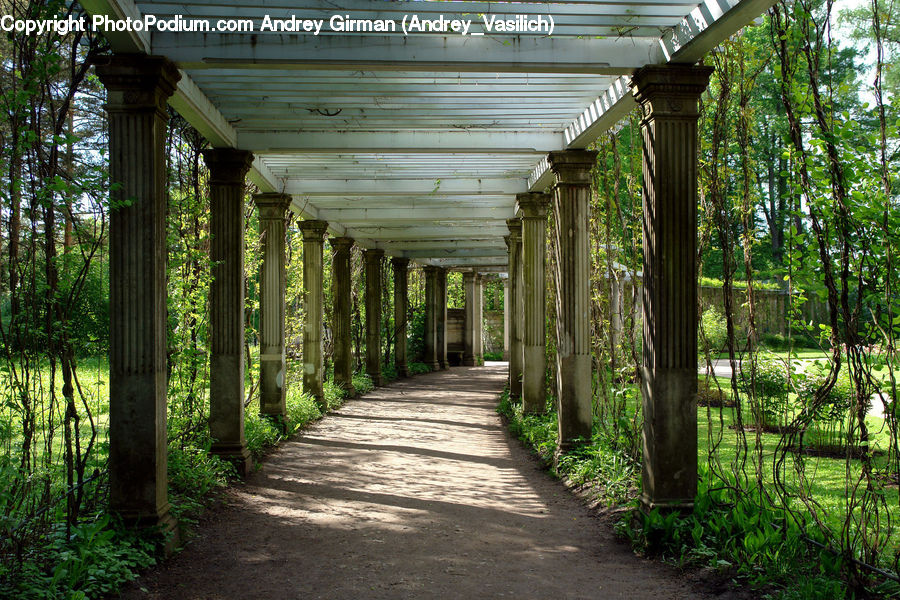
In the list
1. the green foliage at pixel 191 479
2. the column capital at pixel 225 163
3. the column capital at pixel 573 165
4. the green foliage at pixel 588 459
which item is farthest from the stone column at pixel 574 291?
the green foliage at pixel 191 479

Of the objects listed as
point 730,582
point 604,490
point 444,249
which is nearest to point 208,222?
point 604,490

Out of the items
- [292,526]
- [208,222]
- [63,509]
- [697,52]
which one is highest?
[697,52]

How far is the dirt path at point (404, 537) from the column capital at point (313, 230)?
15.4 ft

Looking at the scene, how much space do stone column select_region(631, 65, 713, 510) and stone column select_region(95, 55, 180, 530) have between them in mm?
3668

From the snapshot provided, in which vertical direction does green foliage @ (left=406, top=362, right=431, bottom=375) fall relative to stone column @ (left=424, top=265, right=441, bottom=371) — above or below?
below

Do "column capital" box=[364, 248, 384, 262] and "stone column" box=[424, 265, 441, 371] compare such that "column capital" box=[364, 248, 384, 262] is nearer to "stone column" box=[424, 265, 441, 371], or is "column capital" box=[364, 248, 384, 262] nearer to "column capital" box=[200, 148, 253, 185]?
"stone column" box=[424, 265, 441, 371]

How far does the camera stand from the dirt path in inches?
178

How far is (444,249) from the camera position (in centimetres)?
2105

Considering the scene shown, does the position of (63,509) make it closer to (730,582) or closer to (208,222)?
(208,222)

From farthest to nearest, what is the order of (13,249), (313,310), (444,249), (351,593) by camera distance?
1. (444,249)
2. (313,310)
3. (13,249)
4. (351,593)

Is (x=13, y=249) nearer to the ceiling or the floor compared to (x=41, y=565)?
nearer to the ceiling

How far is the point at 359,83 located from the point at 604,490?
4.45 metres

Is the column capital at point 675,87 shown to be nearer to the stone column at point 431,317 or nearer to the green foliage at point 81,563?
the green foliage at point 81,563

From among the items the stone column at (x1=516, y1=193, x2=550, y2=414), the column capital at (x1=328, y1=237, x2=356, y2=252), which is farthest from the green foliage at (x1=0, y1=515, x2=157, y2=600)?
the column capital at (x1=328, y1=237, x2=356, y2=252)
